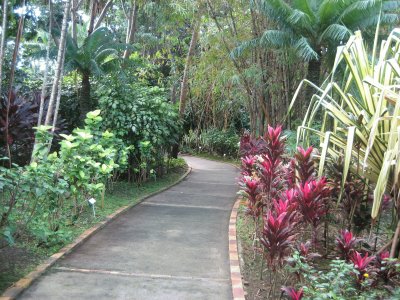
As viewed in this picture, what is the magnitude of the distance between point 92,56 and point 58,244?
17.8 feet

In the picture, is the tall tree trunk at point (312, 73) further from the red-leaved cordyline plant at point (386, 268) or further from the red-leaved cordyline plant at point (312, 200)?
the red-leaved cordyline plant at point (386, 268)

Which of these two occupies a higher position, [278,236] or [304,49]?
[304,49]

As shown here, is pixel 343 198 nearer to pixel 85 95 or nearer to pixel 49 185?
pixel 49 185

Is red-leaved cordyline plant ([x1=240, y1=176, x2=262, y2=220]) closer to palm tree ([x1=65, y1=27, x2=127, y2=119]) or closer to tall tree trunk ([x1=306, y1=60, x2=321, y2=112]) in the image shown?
tall tree trunk ([x1=306, y1=60, x2=321, y2=112])

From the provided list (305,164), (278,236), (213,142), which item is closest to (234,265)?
(278,236)

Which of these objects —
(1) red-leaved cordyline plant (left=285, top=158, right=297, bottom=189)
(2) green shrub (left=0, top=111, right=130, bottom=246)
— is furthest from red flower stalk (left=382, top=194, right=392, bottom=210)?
(2) green shrub (left=0, top=111, right=130, bottom=246)

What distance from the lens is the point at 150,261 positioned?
5000 mm

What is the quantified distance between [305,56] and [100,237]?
500 centimetres

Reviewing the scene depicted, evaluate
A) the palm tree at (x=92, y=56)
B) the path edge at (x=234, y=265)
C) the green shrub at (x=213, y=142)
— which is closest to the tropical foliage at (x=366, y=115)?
the path edge at (x=234, y=265)

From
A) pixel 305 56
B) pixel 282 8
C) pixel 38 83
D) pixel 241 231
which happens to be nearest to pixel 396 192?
pixel 241 231

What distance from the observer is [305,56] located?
8.23 meters

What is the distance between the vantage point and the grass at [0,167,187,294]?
435 centimetres

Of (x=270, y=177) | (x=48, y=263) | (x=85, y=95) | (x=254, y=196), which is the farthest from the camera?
(x=85, y=95)

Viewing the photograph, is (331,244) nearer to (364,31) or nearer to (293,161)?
(293,161)
